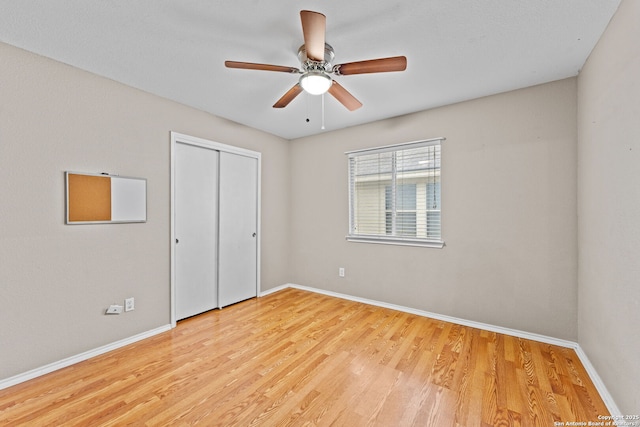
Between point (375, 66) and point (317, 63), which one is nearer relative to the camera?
point (375, 66)

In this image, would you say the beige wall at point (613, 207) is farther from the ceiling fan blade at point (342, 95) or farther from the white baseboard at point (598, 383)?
the ceiling fan blade at point (342, 95)

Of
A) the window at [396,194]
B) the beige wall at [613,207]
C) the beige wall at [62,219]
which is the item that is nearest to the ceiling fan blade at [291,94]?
the beige wall at [62,219]

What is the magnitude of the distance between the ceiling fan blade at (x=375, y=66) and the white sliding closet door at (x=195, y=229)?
6.92ft

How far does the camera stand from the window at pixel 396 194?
3186mm

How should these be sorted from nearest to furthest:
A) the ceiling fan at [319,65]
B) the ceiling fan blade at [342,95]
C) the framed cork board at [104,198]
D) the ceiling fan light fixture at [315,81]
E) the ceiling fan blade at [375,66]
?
the ceiling fan at [319,65] → the ceiling fan blade at [375,66] → the ceiling fan light fixture at [315,81] → the ceiling fan blade at [342,95] → the framed cork board at [104,198]

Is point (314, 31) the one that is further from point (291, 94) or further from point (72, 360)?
point (72, 360)

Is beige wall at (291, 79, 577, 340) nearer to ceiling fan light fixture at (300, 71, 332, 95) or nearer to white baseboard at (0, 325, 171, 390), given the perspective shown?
ceiling fan light fixture at (300, 71, 332, 95)

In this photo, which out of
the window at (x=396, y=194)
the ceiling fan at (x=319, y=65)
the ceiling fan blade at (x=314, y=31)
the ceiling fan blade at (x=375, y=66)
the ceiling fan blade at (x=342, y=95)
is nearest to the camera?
the ceiling fan blade at (x=314, y=31)

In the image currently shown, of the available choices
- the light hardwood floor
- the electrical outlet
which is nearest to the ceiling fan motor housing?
the light hardwood floor

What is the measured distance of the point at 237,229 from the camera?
369 cm

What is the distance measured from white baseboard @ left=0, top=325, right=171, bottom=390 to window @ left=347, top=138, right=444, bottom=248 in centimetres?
266

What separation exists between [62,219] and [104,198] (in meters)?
0.34

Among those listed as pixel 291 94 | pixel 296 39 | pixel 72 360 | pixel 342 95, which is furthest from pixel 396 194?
pixel 72 360

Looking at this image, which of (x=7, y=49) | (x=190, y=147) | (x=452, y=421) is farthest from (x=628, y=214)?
(x=7, y=49)
